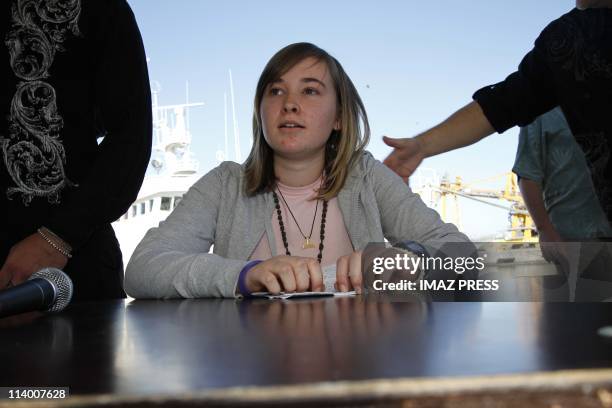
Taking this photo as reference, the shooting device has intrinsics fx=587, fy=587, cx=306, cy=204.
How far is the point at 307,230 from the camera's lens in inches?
50.6

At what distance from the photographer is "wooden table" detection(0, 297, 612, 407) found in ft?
0.59

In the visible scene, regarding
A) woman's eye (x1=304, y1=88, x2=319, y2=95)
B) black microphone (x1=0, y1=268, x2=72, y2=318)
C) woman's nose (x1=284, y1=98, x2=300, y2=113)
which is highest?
woman's eye (x1=304, y1=88, x2=319, y2=95)

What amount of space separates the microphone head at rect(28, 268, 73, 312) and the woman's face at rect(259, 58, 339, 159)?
26.5 inches

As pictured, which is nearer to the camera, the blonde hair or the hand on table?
the hand on table

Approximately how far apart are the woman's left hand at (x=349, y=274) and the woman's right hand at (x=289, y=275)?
0.04m

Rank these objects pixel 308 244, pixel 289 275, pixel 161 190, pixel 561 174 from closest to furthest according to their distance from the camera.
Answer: pixel 289 275, pixel 308 244, pixel 561 174, pixel 161 190

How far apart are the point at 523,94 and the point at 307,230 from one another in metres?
0.52

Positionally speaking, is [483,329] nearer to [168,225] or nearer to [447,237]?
[447,237]

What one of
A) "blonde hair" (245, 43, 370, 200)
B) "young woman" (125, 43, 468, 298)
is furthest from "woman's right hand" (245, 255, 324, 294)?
"blonde hair" (245, 43, 370, 200)

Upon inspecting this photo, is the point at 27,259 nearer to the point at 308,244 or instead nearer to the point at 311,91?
the point at 308,244

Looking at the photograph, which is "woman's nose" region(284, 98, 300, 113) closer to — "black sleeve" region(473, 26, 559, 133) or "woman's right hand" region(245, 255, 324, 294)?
"black sleeve" region(473, 26, 559, 133)

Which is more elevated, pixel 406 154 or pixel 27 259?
pixel 406 154

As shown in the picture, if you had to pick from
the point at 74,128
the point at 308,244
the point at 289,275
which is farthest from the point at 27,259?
the point at 308,244

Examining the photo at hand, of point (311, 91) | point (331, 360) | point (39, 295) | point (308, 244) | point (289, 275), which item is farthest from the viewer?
point (311, 91)
